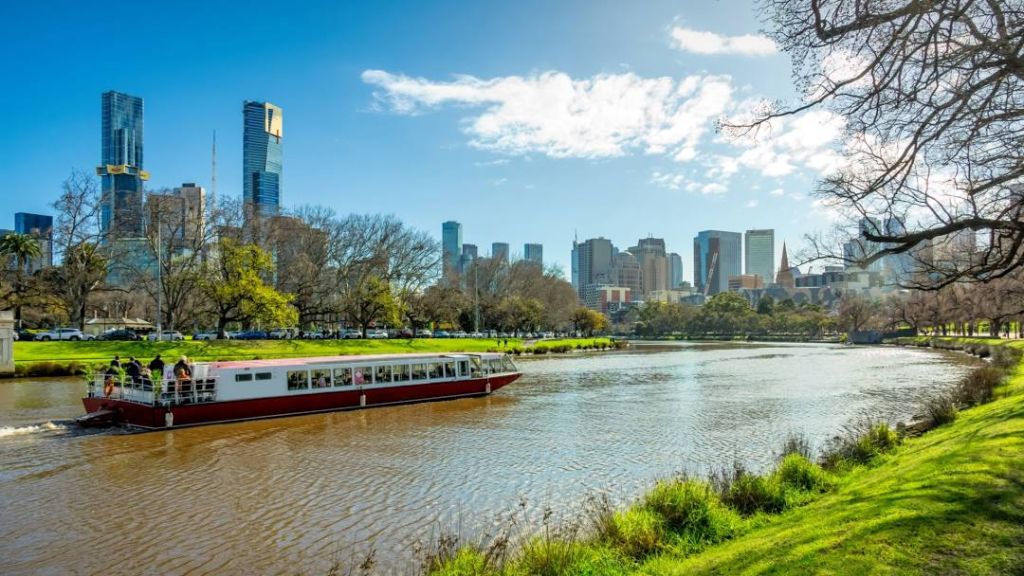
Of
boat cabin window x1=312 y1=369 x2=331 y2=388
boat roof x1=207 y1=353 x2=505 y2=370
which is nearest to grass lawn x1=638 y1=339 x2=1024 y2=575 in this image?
boat cabin window x1=312 y1=369 x2=331 y2=388

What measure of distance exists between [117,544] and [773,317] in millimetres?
158258

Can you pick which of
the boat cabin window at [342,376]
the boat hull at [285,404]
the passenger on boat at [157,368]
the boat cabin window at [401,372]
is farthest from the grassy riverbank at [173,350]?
the boat cabin window at [401,372]

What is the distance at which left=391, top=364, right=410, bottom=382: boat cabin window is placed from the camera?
3566cm

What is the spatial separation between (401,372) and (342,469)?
51.7 feet

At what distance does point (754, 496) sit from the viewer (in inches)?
494

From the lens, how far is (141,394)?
28344 millimetres

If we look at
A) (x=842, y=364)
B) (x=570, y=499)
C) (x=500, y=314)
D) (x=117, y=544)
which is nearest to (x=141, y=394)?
(x=117, y=544)

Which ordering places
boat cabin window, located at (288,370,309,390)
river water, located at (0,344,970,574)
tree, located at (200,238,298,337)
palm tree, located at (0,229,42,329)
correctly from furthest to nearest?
palm tree, located at (0,229,42,329) → tree, located at (200,238,298,337) → boat cabin window, located at (288,370,309,390) → river water, located at (0,344,970,574)

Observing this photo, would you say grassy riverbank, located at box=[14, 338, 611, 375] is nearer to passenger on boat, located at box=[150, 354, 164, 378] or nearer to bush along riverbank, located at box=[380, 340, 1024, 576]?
passenger on boat, located at box=[150, 354, 164, 378]

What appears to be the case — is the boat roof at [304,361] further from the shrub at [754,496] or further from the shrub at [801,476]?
the shrub at [801,476]

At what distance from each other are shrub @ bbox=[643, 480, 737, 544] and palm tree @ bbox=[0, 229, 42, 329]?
236 feet

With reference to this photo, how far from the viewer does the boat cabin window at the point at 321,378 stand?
32.5 meters

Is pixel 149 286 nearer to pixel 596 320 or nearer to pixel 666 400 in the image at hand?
pixel 666 400

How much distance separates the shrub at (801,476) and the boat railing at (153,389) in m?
25.3
